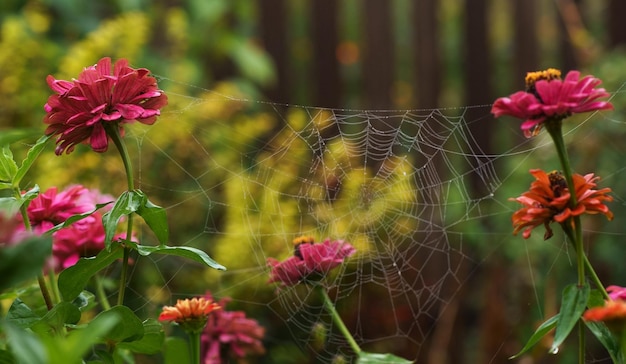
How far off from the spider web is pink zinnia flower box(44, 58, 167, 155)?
695 millimetres

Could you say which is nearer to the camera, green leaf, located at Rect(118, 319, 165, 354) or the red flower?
the red flower

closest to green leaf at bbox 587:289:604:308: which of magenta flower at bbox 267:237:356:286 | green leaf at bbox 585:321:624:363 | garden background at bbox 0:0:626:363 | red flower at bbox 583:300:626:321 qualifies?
green leaf at bbox 585:321:624:363

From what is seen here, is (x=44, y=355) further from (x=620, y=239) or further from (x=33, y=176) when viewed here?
(x=620, y=239)

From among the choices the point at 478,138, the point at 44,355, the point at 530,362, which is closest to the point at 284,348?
the point at 530,362

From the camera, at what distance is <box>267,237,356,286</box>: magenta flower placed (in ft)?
2.69

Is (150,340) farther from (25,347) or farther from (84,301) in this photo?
(25,347)

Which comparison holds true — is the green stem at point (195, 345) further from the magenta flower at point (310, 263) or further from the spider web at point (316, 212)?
the spider web at point (316, 212)

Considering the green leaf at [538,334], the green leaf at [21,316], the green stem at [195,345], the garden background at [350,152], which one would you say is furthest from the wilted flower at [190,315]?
the garden background at [350,152]

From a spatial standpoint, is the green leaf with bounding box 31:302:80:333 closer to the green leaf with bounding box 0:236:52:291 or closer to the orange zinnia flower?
the green leaf with bounding box 0:236:52:291

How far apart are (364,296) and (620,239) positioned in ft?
1.78

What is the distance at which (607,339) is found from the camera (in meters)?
0.61

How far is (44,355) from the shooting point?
1.21ft

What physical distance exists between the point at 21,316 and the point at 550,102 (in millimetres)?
395

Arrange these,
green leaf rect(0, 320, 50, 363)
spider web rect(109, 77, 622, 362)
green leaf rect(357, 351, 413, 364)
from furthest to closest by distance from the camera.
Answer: spider web rect(109, 77, 622, 362) → green leaf rect(357, 351, 413, 364) → green leaf rect(0, 320, 50, 363)
